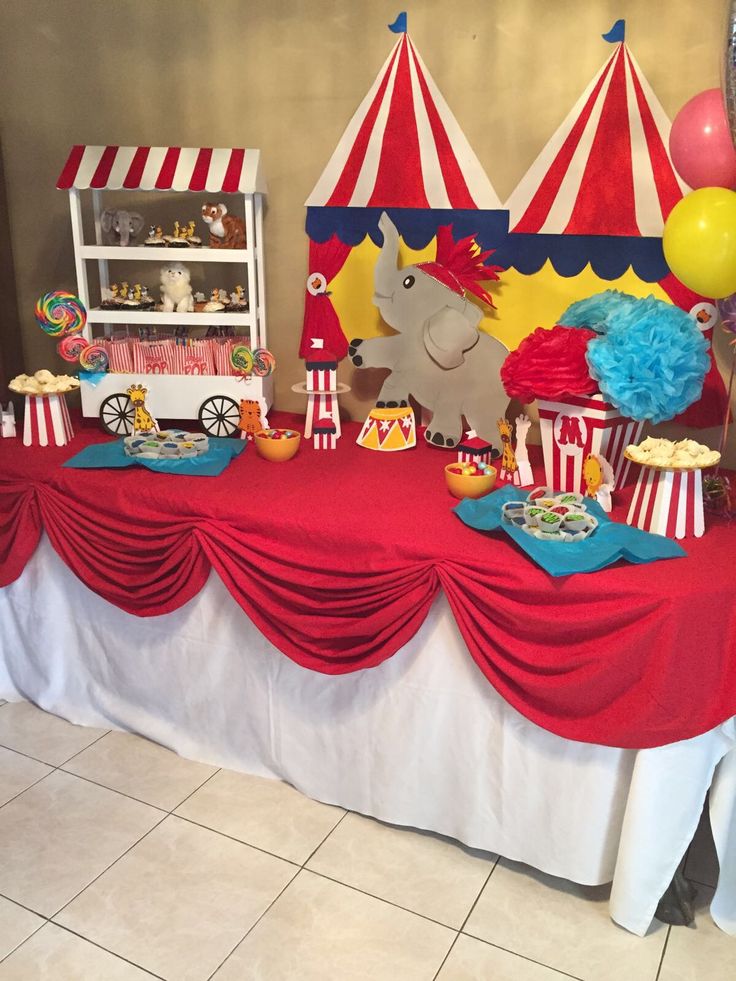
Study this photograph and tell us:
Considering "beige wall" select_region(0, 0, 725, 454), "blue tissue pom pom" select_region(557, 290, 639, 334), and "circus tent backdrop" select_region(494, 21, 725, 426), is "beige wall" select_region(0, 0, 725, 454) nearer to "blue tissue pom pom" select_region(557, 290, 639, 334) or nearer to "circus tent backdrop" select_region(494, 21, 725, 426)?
"circus tent backdrop" select_region(494, 21, 725, 426)

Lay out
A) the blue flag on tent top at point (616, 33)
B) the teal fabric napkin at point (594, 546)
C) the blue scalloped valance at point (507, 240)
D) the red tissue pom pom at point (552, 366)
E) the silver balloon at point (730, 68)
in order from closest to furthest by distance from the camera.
A: the silver balloon at point (730, 68) → the teal fabric napkin at point (594, 546) → the red tissue pom pom at point (552, 366) → the blue flag on tent top at point (616, 33) → the blue scalloped valance at point (507, 240)

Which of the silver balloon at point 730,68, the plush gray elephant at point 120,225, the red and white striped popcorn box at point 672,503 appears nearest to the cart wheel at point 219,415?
the plush gray elephant at point 120,225

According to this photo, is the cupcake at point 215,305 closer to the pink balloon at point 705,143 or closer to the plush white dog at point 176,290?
the plush white dog at point 176,290

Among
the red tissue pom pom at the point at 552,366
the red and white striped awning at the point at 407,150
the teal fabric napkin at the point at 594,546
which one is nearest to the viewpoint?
the teal fabric napkin at the point at 594,546

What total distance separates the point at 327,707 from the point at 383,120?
5.28ft

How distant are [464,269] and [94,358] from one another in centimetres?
108

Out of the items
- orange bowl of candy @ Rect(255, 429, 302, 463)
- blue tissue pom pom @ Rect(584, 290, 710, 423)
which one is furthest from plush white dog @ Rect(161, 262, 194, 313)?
blue tissue pom pom @ Rect(584, 290, 710, 423)

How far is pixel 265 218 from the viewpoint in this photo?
2521 mm

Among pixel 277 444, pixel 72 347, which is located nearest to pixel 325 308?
pixel 277 444

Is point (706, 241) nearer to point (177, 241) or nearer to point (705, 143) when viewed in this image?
point (705, 143)

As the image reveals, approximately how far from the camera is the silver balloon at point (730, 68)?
4.72ft

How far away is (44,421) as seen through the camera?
7.63 feet

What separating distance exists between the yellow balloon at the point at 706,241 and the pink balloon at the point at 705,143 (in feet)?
0.12

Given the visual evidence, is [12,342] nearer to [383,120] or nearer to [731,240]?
[383,120]
